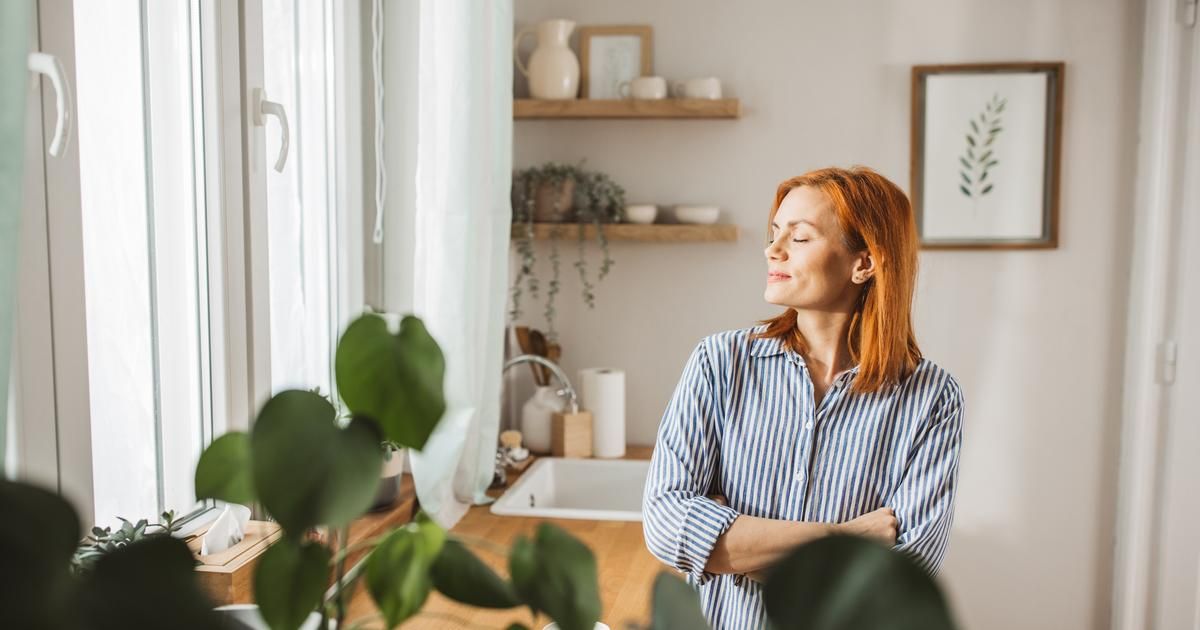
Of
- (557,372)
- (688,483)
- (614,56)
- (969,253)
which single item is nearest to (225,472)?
(688,483)

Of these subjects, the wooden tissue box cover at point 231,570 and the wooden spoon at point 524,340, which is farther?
the wooden spoon at point 524,340

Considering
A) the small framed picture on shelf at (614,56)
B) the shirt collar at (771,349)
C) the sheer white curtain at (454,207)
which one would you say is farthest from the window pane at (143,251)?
the small framed picture on shelf at (614,56)

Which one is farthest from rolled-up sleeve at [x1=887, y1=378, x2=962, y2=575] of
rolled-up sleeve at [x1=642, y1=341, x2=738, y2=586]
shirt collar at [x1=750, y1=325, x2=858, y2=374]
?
rolled-up sleeve at [x1=642, y1=341, x2=738, y2=586]

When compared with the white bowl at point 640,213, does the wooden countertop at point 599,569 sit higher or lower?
lower

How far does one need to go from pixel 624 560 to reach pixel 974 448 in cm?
137

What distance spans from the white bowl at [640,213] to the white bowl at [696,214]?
0.25ft

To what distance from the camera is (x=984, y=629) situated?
2.74 m

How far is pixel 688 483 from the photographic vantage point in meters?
1.36

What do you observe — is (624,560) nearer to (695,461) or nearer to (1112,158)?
(695,461)

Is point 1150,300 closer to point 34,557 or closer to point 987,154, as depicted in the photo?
point 987,154

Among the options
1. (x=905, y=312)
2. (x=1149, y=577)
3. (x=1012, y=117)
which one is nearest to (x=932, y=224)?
(x=1012, y=117)

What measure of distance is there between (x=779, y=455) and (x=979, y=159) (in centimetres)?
166

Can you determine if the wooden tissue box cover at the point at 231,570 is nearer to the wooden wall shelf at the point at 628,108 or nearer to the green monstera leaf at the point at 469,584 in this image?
the green monstera leaf at the point at 469,584

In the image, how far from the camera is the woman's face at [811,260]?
4.45 ft
